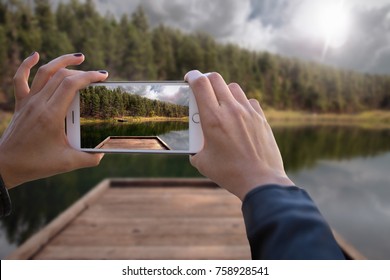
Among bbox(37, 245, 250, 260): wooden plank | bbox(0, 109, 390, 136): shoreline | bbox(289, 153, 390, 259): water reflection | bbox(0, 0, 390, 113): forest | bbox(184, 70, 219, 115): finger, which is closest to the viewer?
bbox(184, 70, 219, 115): finger

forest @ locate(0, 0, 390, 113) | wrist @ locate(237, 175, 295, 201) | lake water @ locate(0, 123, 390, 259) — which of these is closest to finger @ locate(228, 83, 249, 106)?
wrist @ locate(237, 175, 295, 201)

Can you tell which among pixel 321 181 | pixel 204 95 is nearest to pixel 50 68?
pixel 204 95

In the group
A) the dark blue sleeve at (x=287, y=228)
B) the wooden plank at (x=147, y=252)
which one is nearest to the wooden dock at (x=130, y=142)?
the dark blue sleeve at (x=287, y=228)

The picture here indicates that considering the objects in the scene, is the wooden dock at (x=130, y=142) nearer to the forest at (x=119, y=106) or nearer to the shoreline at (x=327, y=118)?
the forest at (x=119, y=106)

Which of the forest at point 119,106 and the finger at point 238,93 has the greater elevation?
the finger at point 238,93

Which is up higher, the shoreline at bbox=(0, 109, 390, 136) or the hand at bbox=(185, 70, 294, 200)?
the hand at bbox=(185, 70, 294, 200)

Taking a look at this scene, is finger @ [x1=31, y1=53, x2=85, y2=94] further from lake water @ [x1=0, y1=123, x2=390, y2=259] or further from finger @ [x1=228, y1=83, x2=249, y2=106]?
Result: lake water @ [x1=0, y1=123, x2=390, y2=259]

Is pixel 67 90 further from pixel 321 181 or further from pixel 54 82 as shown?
pixel 321 181
